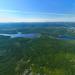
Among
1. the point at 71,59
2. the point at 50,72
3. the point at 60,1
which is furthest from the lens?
the point at 60,1

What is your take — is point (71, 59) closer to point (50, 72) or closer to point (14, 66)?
point (50, 72)

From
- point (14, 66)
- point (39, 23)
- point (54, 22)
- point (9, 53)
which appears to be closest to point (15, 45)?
point (9, 53)

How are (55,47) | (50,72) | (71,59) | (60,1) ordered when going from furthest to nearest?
(60,1) < (55,47) < (71,59) < (50,72)

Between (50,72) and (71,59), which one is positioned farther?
(71,59)

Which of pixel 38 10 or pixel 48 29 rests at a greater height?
pixel 38 10

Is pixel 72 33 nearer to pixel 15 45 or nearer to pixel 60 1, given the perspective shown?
pixel 60 1

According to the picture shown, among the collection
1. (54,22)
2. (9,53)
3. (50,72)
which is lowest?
(50,72)
